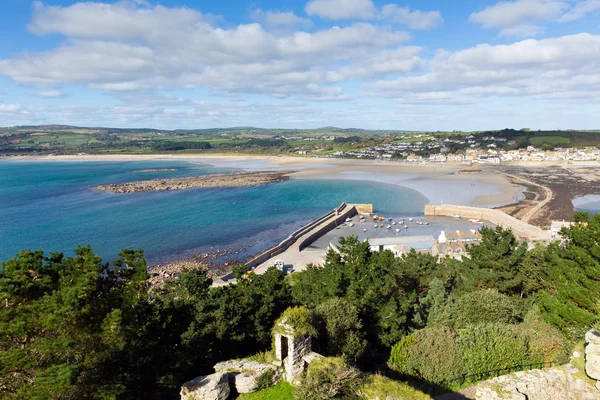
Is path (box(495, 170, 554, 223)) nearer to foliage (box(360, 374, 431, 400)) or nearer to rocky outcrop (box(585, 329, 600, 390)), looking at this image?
A: rocky outcrop (box(585, 329, 600, 390))

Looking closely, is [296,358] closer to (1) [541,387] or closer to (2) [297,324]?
(2) [297,324]

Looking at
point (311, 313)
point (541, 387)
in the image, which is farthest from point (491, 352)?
point (311, 313)

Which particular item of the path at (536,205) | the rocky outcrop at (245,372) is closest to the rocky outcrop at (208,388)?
the rocky outcrop at (245,372)

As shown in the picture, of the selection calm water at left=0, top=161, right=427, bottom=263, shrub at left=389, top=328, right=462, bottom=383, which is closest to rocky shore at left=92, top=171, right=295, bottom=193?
calm water at left=0, top=161, right=427, bottom=263

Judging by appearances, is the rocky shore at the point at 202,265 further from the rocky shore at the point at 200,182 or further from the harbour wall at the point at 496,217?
the rocky shore at the point at 200,182

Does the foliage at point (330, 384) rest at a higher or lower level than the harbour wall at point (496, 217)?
higher

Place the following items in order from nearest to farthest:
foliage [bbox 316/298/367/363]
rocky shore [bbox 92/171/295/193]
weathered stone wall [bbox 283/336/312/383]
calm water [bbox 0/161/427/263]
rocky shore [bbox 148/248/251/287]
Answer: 1. weathered stone wall [bbox 283/336/312/383]
2. foliage [bbox 316/298/367/363]
3. rocky shore [bbox 148/248/251/287]
4. calm water [bbox 0/161/427/263]
5. rocky shore [bbox 92/171/295/193]
